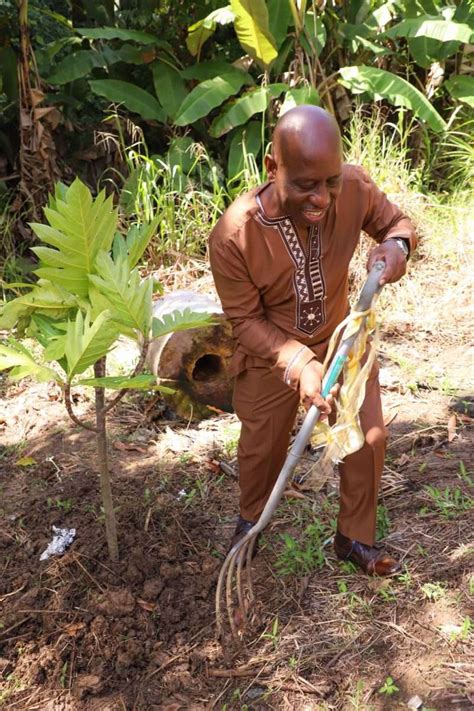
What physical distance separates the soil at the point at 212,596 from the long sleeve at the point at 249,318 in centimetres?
91

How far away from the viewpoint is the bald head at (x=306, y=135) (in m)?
2.07

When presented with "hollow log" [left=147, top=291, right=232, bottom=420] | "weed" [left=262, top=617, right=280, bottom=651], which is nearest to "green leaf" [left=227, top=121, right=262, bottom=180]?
"hollow log" [left=147, top=291, right=232, bottom=420]

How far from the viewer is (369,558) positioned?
2.66m

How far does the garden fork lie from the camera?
89.0 inches

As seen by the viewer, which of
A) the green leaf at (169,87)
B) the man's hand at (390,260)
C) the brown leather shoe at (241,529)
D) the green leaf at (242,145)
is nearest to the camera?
the man's hand at (390,260)

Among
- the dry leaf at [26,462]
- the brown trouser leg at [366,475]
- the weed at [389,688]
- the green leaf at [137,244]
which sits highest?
the green leaf at [137,244]

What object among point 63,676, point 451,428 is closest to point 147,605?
point 63,676

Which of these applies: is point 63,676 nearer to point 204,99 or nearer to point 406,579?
point 406,579

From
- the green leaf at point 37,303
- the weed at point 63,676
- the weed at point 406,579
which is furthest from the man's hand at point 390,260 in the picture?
the weed at point 63,676

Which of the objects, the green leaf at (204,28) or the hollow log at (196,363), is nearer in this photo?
the hollow log at (196,363)

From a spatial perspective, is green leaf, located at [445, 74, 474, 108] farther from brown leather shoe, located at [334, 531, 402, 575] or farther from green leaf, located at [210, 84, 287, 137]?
brown leather shoe, located at [334, 531, 402, 575]

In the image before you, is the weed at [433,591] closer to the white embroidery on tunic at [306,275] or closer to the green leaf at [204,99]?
the white embroidery on tunic at [306,275]

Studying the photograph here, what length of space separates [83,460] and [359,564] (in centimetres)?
157

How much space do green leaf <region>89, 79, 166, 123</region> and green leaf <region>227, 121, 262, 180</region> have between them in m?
0.66
